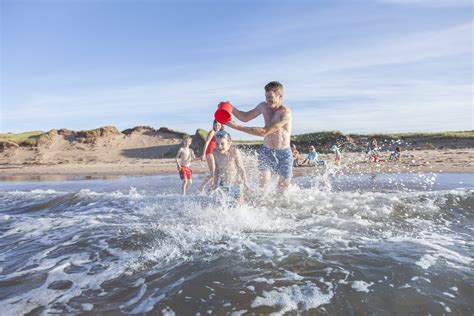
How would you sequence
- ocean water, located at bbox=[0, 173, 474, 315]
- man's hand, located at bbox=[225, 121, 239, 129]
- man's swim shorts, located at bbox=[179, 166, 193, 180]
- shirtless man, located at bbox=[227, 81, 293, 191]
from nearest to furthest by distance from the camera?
1. ocean water, located at bbox=[0, 173, 474, 315]
2. man's hand, located at bbox=[225, 121, 239, 129]
3. shirtless man, located at bbox=[227, 81, 293, 191]
4. man's swim shorts, located at bbox=[179, 166, 193, 180]

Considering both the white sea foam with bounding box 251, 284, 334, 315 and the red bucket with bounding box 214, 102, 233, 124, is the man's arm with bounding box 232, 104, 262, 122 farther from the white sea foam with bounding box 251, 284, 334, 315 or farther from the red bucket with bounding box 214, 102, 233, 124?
the white sea foam with bounding box 251, 284, 334, 315

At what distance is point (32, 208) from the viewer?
9.11 metres

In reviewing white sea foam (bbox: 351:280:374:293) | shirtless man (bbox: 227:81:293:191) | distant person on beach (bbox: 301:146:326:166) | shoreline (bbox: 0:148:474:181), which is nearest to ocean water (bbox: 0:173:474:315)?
white sea foam (bbox: 351:280:374:293)

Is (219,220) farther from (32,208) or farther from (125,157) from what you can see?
(125,157)

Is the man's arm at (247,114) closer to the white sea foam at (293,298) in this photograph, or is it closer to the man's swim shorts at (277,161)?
the man's swim shorts at (277,161)

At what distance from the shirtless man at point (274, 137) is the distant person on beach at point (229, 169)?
347 millimetres

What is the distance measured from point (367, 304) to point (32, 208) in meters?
8.33

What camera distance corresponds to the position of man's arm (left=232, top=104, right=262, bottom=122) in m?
6.53

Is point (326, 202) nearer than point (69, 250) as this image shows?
No

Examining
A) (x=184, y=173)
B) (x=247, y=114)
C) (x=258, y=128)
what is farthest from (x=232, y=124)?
(x=184, y=173)

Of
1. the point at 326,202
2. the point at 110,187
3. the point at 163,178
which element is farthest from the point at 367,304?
the point at 163,178

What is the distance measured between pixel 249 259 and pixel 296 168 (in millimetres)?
13447

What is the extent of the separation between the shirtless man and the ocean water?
64cm

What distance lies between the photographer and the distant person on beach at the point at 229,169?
21.8 ft
